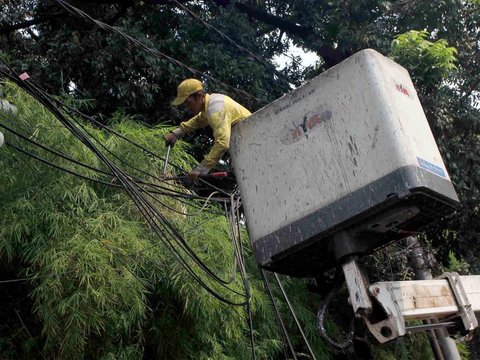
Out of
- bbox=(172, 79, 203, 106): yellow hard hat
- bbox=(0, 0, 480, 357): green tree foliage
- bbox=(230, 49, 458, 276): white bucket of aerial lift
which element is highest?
bbox=(0, 0, 480, 357): green tree foliage

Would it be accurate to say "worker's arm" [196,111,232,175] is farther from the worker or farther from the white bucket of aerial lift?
the white bucket of aerial lift

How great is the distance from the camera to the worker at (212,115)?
129 inches

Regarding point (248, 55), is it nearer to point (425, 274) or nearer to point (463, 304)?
point (425, 274)

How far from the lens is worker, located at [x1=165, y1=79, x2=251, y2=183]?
3271 mm

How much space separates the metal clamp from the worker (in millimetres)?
1194

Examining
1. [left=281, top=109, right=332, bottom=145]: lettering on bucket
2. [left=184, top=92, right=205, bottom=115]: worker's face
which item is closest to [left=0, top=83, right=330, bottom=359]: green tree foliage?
[left=184, top=92, right=205, bottom=115]: worker's face

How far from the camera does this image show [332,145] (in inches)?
99.3

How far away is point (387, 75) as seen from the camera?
2555mm

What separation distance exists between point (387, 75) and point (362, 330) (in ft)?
3.23

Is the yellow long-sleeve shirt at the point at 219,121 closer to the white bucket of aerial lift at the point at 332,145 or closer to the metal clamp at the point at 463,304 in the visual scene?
the white bucket of aerial lift at the point at 332,145

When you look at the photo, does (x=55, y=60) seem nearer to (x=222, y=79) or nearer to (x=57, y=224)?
(x=222, y=79)

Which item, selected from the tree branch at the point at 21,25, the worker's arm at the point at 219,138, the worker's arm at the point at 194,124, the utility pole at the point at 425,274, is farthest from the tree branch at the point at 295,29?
the worker's arm at the point at 219,138

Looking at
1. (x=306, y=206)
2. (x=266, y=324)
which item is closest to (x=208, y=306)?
(x=266, y=324)

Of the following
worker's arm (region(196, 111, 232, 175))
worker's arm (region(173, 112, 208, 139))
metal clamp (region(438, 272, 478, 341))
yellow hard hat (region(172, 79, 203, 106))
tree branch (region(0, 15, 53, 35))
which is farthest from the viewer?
tree branch (region(0, 15, 53, 35))
